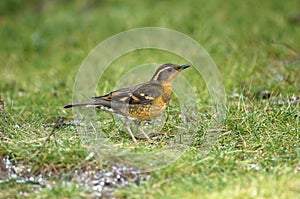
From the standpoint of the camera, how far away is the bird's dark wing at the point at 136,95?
21.9ft

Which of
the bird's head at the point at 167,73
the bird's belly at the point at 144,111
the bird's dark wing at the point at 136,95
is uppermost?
the bird's head at the point at 167,73

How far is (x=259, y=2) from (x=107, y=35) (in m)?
3.72

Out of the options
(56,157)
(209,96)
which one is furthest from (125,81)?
(56,157)

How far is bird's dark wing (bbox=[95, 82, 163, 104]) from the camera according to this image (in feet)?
21.9

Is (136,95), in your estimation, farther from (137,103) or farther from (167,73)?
(167,73)

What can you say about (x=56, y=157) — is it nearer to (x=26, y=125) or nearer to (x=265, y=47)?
(x=26, y=125)

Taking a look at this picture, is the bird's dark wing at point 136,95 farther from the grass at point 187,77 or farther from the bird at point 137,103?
the grass at point 187,77

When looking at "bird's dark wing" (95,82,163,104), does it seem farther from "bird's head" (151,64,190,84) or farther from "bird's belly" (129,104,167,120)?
"bird's head" (151,64,190,84)

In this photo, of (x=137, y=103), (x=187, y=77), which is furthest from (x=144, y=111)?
(x=187, y=77)

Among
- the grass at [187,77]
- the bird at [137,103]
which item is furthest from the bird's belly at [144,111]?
the grass at [187,77]

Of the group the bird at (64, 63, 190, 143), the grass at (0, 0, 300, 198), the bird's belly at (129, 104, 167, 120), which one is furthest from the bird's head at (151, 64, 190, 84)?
the grass at (0, 0, 300, 198)

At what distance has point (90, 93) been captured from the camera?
9289 mm

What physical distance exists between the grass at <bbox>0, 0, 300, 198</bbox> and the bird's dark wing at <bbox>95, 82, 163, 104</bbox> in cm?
47

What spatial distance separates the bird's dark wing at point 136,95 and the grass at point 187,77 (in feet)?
1.53
